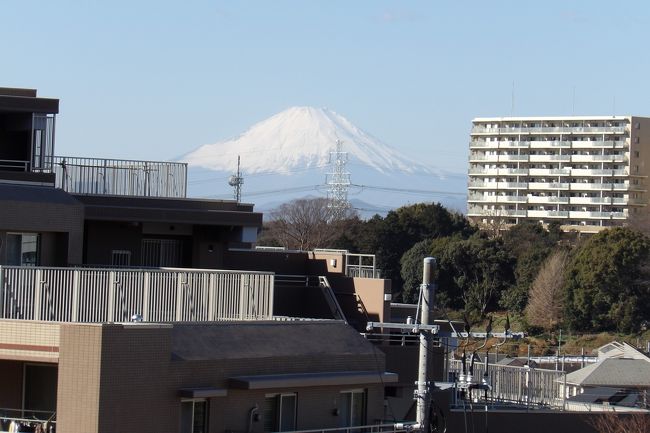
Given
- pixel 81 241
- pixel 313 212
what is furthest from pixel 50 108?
pixel 313 212

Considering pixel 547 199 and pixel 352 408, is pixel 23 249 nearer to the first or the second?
pixel 352 408

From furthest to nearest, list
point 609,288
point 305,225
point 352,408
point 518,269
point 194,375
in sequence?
1. point 305,225
2. point 518,269
3. point 609,288
4. point 352,408
5. point 194,375

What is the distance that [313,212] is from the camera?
12281 centimetres

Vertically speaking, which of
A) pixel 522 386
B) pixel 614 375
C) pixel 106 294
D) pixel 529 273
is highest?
pixel 529 273

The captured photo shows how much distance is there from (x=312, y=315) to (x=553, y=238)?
7605cm

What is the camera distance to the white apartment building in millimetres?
137000

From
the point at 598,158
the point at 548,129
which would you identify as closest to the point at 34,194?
the point at 598,158

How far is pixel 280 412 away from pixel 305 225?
299 feet

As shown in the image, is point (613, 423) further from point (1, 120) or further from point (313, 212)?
point (313, 212)

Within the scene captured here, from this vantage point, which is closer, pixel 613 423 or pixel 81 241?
pixel 81 241

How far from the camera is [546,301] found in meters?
84.1

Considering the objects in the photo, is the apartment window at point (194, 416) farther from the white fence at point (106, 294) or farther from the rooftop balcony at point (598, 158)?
the rooftop balcony at point (598, 158)

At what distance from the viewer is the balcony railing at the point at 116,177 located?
31594 mm

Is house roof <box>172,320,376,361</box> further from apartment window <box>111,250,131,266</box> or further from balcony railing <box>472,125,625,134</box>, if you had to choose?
balcony railing <box>472,125,625,134</box>
